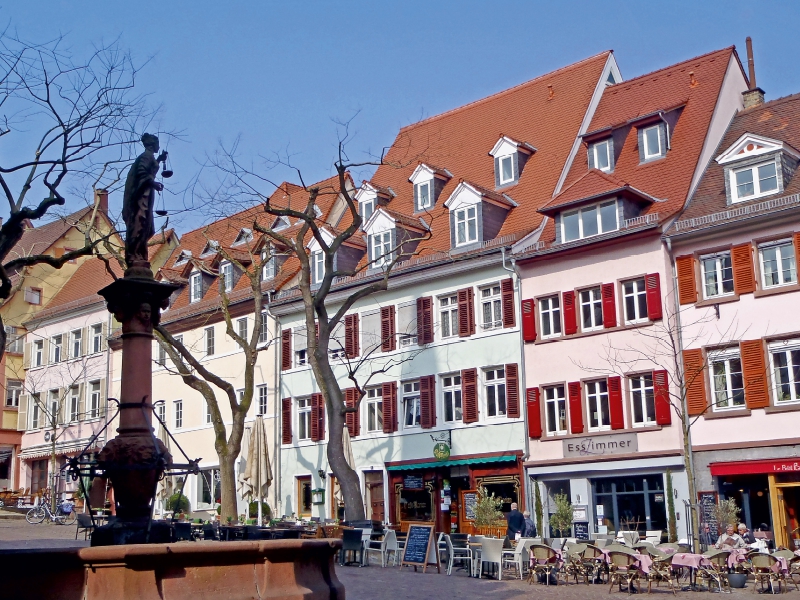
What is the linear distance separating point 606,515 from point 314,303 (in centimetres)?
983

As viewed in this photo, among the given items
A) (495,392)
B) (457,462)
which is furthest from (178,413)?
(495,392)

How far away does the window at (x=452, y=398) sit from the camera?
32594 millimetres

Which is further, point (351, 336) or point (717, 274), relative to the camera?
point (351, 336)

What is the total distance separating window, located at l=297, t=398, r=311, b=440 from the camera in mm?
37312

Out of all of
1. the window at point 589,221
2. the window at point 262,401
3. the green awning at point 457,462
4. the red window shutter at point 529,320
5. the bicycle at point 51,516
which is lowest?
the bicycle at point 51,516

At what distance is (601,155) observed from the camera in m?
33.3

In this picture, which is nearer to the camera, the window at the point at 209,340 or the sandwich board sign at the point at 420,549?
the sandwich board sign at the point at 420,549

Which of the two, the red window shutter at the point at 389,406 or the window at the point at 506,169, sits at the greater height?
the window at the point at 506,169

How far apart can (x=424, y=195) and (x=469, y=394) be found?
8.59 metres

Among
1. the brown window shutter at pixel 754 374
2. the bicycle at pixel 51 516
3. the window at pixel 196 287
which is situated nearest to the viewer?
the brown window shutter at pixel 754 374

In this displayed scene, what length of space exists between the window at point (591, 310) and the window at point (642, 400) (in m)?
1.93

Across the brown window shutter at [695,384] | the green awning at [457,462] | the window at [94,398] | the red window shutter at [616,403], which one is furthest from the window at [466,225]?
the window at [94,398]

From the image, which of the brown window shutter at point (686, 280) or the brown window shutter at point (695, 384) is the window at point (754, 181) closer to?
the brown window shutter at point (686, 280)

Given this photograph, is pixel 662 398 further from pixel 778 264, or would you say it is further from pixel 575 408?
pixel 778 264
